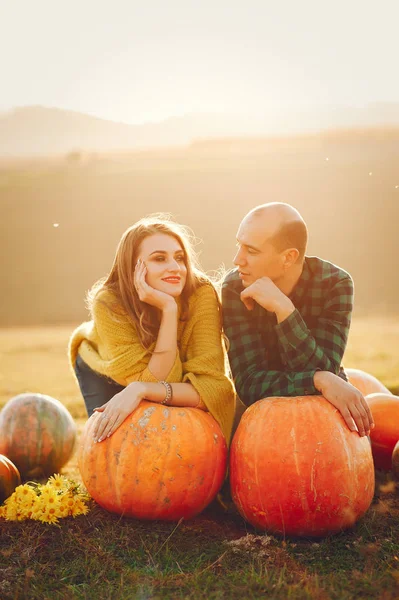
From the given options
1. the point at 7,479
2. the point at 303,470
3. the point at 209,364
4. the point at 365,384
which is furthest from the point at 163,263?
the point at 365,384

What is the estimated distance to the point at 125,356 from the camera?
422 centimetres

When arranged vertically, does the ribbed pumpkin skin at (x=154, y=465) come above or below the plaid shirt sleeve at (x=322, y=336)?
below

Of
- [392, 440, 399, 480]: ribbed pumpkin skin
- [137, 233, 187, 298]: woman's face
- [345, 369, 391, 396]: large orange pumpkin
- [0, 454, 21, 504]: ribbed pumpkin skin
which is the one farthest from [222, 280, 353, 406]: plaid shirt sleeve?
[0, 454, 21, 504]: ribbed pumpkin skin

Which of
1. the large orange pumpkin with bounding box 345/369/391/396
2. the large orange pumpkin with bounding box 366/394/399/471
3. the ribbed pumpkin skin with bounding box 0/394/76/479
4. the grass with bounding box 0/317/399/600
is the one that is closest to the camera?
the grass with bounding box 0/317/399/600

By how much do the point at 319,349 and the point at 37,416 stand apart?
2586mm

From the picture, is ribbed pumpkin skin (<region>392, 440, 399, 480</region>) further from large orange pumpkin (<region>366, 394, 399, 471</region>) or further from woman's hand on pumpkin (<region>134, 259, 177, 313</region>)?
woman's hand on pumpkin (<region>134, 259, 177, 313</region>)

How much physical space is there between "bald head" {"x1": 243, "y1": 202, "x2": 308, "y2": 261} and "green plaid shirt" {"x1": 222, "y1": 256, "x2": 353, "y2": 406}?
33 centimetres

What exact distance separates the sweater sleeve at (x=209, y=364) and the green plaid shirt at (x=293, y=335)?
89 millimetres

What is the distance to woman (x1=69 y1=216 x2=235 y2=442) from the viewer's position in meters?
4.09

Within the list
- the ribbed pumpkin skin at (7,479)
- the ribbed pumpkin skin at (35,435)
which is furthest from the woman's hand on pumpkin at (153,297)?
the ribbed pumpkin skin at (35,435)

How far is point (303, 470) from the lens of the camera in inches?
142

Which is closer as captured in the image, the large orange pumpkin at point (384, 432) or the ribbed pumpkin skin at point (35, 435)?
the large orange pumpkin at point (384, 432)

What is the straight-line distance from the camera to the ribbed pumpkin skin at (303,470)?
143 inches

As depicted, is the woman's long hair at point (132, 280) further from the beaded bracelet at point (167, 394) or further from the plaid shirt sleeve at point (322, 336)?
the plaid shirt sleeve at point (322, 336)
